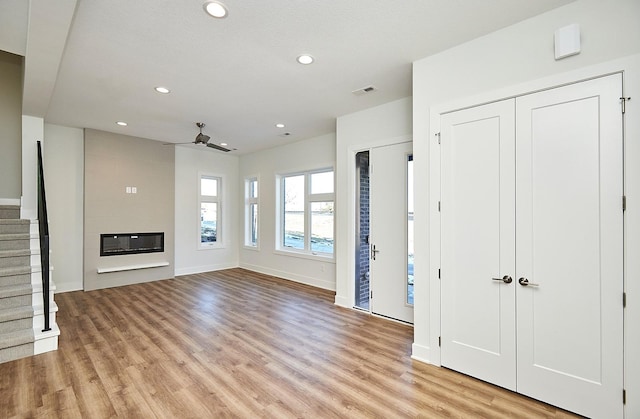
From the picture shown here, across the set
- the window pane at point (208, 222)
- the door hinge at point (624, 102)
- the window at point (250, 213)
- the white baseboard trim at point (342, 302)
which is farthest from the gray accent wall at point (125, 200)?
the door hinge at point (624, 102)

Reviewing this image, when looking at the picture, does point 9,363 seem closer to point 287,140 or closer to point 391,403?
point 391,403

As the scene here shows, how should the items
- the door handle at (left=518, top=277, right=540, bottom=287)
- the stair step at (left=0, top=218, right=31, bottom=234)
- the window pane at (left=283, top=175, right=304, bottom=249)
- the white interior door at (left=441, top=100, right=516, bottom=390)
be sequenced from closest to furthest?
the door handle at (left=518, top=277, right=540, bottom=287) → the white interior door at (left=441, top=100, right=516, bottom=390) → the stair step at (left=0, top=218, right=31, bottom=234) → the window pane at (left=283, top=175, right=304, bottom=249)

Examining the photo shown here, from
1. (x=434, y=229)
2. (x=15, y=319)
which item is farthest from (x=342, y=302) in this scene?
(x=15, y=319)

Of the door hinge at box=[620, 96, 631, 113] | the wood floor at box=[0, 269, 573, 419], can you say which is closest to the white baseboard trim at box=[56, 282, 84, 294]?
the wood floor at box=[0, 269, 573, 419]

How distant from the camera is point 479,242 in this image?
2643 millimetres

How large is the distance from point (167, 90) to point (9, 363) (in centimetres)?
320

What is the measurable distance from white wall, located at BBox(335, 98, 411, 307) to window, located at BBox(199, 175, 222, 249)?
13.1 feet

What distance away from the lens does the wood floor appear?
2.21 meters

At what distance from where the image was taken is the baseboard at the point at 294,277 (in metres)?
5.76

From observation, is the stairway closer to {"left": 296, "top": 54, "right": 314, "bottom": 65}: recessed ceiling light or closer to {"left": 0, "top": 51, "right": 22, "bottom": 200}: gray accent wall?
{"left": 0, "top": 51, "right": 22, "bottom": 200}: gray accent wall

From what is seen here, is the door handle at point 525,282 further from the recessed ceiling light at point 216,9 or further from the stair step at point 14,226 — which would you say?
the stair step at point 14,226

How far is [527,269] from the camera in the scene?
239cm

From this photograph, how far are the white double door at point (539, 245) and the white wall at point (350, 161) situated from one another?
4.68ft

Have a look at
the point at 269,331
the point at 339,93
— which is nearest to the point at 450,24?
the point at 339,93
